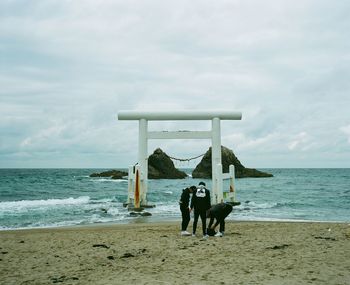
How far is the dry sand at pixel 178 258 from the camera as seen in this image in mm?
5980

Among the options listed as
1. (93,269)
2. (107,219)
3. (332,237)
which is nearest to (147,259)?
(93,269)

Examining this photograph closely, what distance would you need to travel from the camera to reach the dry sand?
598 cm

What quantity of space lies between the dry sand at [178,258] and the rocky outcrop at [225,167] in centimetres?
3580

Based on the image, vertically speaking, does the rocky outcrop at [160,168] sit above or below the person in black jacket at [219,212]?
above

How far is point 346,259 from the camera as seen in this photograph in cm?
707

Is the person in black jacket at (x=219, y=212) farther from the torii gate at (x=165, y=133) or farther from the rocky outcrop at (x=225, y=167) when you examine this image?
the rocky outcrop at (x=225, y=167)

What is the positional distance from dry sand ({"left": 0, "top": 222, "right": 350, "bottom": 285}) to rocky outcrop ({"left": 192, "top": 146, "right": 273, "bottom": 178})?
117 feet

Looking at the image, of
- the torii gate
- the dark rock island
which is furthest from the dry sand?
the dark rock island

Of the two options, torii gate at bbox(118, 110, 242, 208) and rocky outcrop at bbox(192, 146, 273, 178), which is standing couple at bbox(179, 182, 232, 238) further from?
rocky outcrop at bbox(192, 146, 273, 178)

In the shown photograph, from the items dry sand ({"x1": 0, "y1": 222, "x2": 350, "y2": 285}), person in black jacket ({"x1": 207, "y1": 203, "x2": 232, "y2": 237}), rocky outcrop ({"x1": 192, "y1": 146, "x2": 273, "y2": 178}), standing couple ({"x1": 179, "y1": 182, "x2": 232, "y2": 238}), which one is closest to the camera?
dry sand ({"x1": 0, "y1": 222, "x2": 350, "y2": 285})

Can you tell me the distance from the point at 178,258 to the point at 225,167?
141ft

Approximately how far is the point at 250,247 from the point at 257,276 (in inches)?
97.9

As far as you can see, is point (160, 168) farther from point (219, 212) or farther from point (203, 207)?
point (203, 207)

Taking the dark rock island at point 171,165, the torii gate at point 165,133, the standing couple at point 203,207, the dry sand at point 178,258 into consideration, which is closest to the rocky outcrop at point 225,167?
the dark rock island at point 171,165
